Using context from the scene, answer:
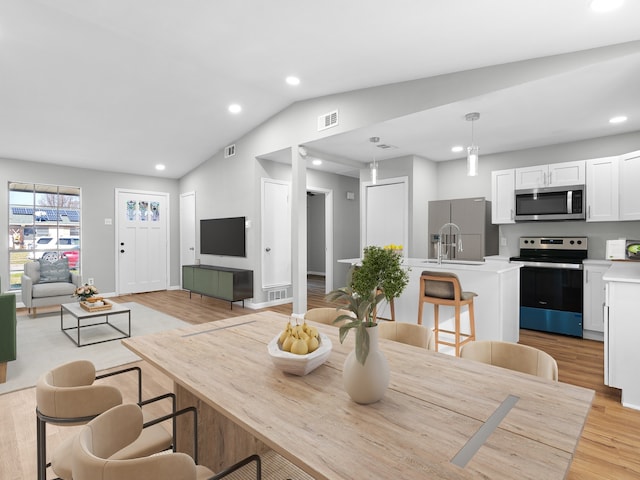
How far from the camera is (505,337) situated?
3.59m

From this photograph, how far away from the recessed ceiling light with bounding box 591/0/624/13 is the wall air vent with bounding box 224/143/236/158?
212 inches

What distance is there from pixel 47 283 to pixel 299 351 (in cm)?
599

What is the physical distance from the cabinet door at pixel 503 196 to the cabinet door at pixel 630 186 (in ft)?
3.82

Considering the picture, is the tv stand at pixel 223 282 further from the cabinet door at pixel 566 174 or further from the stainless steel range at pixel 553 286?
the cabinet door at pixel 566 174

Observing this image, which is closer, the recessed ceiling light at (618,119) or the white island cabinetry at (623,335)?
the white island cabinetry at (623,335)

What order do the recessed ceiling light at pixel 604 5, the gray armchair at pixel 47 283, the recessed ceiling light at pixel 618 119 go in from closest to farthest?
the recessed ceiling light at pixel 604 5
the recessed ceiling light at pixel 618 119
the gray armchair at pixel 47 283

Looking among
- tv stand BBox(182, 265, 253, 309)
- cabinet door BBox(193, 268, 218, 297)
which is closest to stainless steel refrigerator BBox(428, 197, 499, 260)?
tv stand BBox(182, 265, 253, 309)

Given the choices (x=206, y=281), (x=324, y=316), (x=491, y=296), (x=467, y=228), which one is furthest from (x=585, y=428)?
(x=206, y=281)

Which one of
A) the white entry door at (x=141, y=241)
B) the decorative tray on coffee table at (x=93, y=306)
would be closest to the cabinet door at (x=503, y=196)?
the decorative tray on coffee table at (x=93, y=306)

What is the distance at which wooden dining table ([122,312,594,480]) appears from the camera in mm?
871

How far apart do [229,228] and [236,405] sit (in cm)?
559

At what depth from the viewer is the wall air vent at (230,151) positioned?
6.51m

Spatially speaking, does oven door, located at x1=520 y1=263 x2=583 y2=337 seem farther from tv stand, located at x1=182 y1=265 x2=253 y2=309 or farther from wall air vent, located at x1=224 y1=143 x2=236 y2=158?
wall air vent, located at x1=224 y1=143 x2=236 y2=158

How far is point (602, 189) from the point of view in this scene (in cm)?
423
